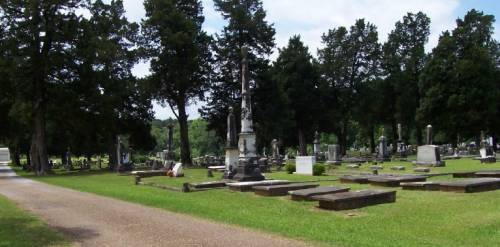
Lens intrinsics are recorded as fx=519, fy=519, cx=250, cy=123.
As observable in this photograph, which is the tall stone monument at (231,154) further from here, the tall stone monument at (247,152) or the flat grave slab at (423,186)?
the flat grave slab at (423,186)

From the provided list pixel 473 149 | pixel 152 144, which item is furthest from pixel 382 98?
pixel 152 144

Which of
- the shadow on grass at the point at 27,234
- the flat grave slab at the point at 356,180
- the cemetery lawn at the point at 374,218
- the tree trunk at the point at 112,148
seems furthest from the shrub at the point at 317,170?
the tree trunk at the point at 112,148

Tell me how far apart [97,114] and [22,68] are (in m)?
6.46

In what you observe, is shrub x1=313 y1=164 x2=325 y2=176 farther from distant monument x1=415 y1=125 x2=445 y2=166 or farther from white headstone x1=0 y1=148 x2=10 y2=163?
white headstone x1=0 y1=148 x2=10 y2=163

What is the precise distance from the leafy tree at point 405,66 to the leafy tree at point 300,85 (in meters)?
9.44

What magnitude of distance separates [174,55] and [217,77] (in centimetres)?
660

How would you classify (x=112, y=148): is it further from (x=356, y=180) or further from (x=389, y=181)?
(x=389, y=181)

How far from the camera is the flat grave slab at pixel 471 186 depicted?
13.7 metres

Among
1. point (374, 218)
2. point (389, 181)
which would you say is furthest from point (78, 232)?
point (389, 181)

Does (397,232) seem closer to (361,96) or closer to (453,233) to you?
(453,233)

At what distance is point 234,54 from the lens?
49.6 meters

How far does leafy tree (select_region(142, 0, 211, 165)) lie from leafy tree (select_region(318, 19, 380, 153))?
20.5 metres

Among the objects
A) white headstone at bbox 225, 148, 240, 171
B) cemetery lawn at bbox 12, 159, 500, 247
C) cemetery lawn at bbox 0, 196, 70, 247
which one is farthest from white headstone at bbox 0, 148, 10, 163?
cemetery lawn at bbox 0, 196, 70, 247

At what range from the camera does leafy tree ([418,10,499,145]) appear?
53625 millimetres
